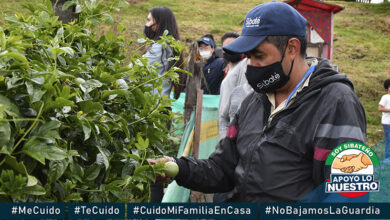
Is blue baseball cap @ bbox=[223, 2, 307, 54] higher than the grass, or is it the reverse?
blue baseball cap @ bbox=[223, 2, 307, 54]

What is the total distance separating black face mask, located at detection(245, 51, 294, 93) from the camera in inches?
87.8

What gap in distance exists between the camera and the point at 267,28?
217 centimetres

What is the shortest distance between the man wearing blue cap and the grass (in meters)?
8.94

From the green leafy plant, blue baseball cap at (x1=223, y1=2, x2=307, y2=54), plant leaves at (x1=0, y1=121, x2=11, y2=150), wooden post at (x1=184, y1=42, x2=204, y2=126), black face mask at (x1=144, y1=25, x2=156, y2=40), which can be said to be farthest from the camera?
wooden post at (x1=184, y1=42, x2=204, y2=126)

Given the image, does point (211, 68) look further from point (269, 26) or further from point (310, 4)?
point (310, 4)

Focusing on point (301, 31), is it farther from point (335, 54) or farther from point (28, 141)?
point (335, 54)

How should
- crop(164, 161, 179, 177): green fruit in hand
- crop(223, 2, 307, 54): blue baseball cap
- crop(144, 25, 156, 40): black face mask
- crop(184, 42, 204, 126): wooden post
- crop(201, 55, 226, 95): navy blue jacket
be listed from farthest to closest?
crop(201, 55, 226, 95): navy blue jacket → crop(184, 42, 204, 126): wooden post → crop(144, 25, 156, 40): black face mask → crop(164, 161, 179, 177): green fruit in hand → crop(223, 2, 307, 54): blue baseball cap

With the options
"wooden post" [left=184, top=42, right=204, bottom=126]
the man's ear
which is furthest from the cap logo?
"wooden post" [left=184, top=42, right=204, bottom=126]

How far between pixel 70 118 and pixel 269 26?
3.56 feet

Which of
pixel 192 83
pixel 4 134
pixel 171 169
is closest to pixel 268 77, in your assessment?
pixel 171 169

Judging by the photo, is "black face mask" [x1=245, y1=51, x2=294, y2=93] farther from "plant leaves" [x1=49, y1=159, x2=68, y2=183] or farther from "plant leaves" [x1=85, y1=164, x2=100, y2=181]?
"plant leaves" [x1=49, y1=159, x2=68, y2=183]

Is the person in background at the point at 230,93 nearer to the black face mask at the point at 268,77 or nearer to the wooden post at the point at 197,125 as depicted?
the wooden post at the point at 197,125

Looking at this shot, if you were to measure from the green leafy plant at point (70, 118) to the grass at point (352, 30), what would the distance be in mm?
8993

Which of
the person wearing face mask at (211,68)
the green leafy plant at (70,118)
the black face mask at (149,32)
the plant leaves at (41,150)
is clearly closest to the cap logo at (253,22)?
the green leafy plant at (70,118)
